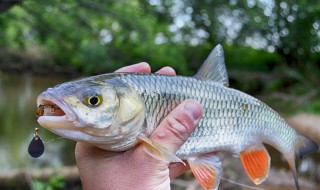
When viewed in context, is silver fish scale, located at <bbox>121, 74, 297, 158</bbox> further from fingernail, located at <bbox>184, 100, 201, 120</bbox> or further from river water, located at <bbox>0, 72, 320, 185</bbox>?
river water, located at <bbox>0, 72, 320, 185</bbox>

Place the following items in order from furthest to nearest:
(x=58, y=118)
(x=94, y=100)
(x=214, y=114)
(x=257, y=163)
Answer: (x=257, y=163) < (x=214, y=114) < (x=94, y=100) < (x=58, y=118)

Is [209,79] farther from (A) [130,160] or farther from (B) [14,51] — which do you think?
(B) [14,51]

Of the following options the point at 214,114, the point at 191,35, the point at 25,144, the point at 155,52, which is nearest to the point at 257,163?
the point at 214,114

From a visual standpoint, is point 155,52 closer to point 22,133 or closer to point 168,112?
point 22,133

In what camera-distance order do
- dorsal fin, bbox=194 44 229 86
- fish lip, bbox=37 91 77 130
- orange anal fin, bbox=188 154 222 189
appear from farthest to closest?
dorsal fin, bbox=194 44 229 86, orange anal fin, bbox=188 154 222 189, fish lip, bbox=37 91 77 130

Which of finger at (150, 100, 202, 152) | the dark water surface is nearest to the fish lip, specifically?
the dark water surface

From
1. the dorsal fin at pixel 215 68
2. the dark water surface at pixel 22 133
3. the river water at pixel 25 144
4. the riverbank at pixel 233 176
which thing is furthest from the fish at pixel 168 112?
the river water at pixel 25 144
